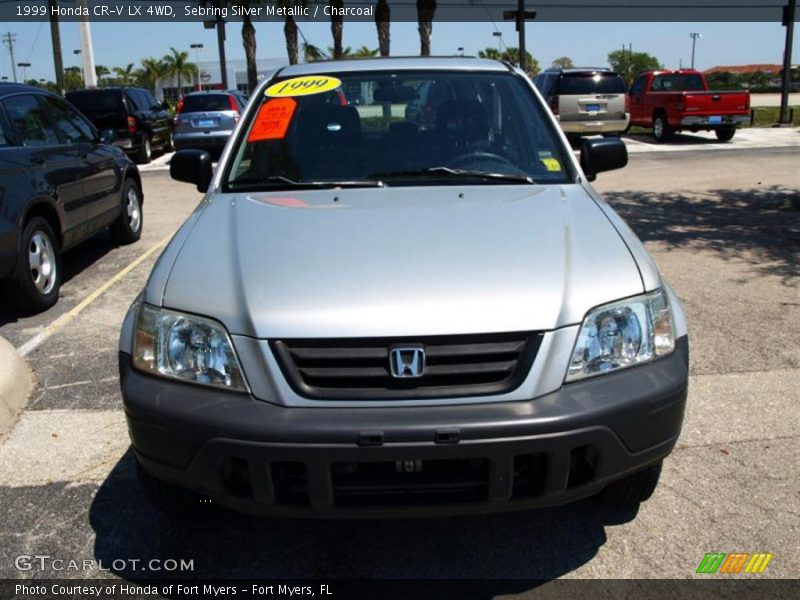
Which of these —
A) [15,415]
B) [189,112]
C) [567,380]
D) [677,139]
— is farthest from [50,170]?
[677,139]

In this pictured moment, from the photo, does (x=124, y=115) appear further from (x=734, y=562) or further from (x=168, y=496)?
(x=734, y=562)

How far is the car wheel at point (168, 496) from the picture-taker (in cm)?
283

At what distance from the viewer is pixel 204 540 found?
297 centimetres

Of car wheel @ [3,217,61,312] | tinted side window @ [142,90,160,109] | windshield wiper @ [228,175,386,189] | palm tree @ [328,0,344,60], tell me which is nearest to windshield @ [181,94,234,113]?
tinted side window @ [142,90,160,109]

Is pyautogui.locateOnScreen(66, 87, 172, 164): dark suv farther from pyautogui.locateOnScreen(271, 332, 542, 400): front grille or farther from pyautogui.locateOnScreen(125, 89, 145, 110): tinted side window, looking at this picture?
pyautogui.locateOnScreen(271, 332, 542, 400): front grille

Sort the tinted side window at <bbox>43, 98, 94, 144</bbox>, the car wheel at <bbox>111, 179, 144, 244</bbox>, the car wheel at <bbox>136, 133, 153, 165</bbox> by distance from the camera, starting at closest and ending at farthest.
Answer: the tinted side window at <bbox>43, 98, 94, 144</bbox> → the car wheel at <bbox>111, 179, 144, 244</bbox> → the car wheel at <bbox>136, 133, 153, 165</bbox>

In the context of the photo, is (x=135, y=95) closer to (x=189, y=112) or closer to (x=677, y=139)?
(x=189, y=112)

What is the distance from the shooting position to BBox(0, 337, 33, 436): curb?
4.05 metres

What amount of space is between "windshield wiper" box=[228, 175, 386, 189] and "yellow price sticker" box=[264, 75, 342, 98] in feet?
2.26

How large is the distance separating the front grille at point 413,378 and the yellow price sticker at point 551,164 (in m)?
1.47

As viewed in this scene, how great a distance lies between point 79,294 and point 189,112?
11.3 m

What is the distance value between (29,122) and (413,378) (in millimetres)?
5191

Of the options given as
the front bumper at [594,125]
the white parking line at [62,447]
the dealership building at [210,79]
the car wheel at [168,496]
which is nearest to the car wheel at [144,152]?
the front bumper at [594,125]

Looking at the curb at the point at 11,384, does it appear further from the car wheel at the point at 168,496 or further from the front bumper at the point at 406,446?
the front bumper at the point at 406,446
